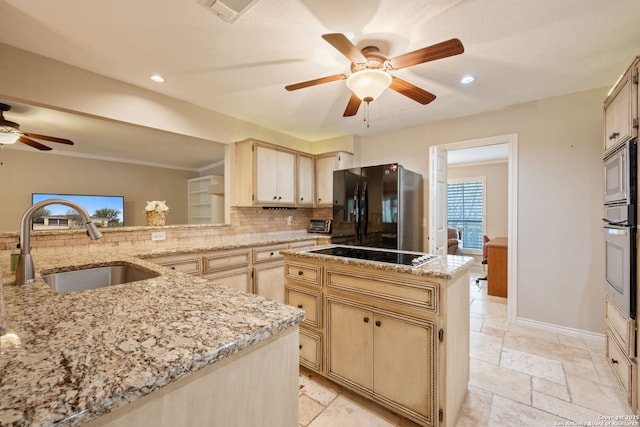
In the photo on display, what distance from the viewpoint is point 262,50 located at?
6.85 ft

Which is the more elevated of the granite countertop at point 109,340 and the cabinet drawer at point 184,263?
the granite countertop at point 109,340

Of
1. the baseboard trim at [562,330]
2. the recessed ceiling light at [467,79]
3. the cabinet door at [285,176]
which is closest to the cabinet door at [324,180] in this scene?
the cabinet door at [285,176]

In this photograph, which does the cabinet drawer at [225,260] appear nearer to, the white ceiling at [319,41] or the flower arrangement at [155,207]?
the flower arrangement at [155,207]

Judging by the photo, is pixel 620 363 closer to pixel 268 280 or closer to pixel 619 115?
pixel 619 115

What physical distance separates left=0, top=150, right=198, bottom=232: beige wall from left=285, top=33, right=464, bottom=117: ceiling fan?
5027mm

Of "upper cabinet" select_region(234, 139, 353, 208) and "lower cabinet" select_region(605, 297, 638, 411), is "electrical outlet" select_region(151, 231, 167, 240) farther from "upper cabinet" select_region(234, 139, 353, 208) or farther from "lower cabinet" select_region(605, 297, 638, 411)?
"lower cabinet" select_region(605, 297, 638, 411)

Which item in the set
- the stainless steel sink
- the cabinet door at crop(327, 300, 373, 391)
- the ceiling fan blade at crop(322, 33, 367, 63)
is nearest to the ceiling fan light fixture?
the ceiling fan blade at crop(322, 33, 367, 63)

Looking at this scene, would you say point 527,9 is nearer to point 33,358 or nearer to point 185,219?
point 33,358

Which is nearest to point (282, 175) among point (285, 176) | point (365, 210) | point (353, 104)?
point (285, 176)

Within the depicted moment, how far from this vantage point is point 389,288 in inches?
63.7

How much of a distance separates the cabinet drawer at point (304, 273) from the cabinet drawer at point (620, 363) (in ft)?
6.74

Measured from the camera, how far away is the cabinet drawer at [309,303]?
196 centimetres

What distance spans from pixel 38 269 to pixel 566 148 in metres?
4.40

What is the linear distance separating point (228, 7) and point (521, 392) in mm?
3141
